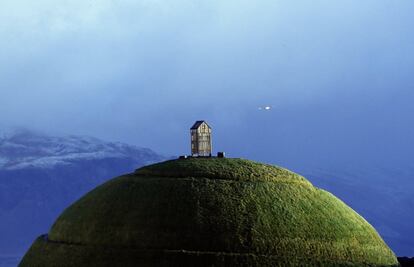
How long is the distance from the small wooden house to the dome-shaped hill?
2.13 meters

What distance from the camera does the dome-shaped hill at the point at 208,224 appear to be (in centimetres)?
3653

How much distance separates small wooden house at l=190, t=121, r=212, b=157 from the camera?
1722 inches

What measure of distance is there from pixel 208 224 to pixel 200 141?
25.7ft

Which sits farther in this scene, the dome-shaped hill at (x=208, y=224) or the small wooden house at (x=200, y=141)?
the small wooden house at (x=200, y=141)

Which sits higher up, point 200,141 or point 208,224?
point 200,141

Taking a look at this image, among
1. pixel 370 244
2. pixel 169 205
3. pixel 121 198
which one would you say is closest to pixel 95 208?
pixel 121 198

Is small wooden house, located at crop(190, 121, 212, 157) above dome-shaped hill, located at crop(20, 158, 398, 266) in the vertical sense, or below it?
above

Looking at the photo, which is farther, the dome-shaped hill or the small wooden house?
the small wooden house

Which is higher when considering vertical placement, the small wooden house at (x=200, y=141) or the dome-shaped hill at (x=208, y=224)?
the small wooden house at (x=200, y=141)

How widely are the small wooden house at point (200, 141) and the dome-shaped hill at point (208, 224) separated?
2129 millimetres

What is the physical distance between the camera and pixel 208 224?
36969 millimetres

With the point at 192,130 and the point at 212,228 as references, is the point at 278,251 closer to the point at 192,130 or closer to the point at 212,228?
the point at 212,228

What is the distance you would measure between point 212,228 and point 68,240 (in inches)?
261

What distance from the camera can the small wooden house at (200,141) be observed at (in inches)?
1722
